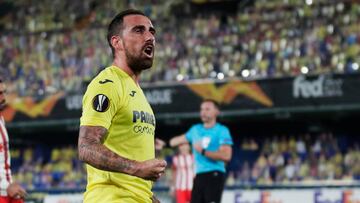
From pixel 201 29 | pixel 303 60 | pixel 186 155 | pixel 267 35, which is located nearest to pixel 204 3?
pixel 201 29

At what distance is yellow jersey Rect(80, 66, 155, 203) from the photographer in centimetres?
496

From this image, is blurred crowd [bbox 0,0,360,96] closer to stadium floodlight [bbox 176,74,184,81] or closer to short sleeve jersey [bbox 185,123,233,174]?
stadium floodlight [bbox 176,74,184,81]

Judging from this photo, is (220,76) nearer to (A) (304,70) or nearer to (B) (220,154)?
(A) (304,70)

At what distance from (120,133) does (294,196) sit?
1005 cm

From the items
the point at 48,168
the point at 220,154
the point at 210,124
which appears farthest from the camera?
the point at 48,168

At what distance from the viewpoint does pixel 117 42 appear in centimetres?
527

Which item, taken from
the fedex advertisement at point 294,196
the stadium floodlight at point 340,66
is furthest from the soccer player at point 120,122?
the stadium floodlight at point 340,66

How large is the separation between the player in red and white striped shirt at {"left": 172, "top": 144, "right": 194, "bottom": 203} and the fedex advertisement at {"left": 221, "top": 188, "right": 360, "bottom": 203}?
1.01m

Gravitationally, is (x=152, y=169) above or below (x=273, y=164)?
below

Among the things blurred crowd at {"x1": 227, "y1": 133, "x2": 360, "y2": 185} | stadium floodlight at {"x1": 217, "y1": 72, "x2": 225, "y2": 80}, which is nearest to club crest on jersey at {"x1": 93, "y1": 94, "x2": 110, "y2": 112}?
blurred crowd at {"x1": 227, "y1": 133, "x2": 360, "y2": 185}

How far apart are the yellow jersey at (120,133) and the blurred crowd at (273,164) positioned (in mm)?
14058

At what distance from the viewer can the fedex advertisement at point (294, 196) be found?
14.4 m

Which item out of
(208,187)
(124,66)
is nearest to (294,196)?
(208,187)

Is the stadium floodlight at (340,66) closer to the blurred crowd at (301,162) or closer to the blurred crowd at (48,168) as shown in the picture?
the blurred crowd at (301,162)
